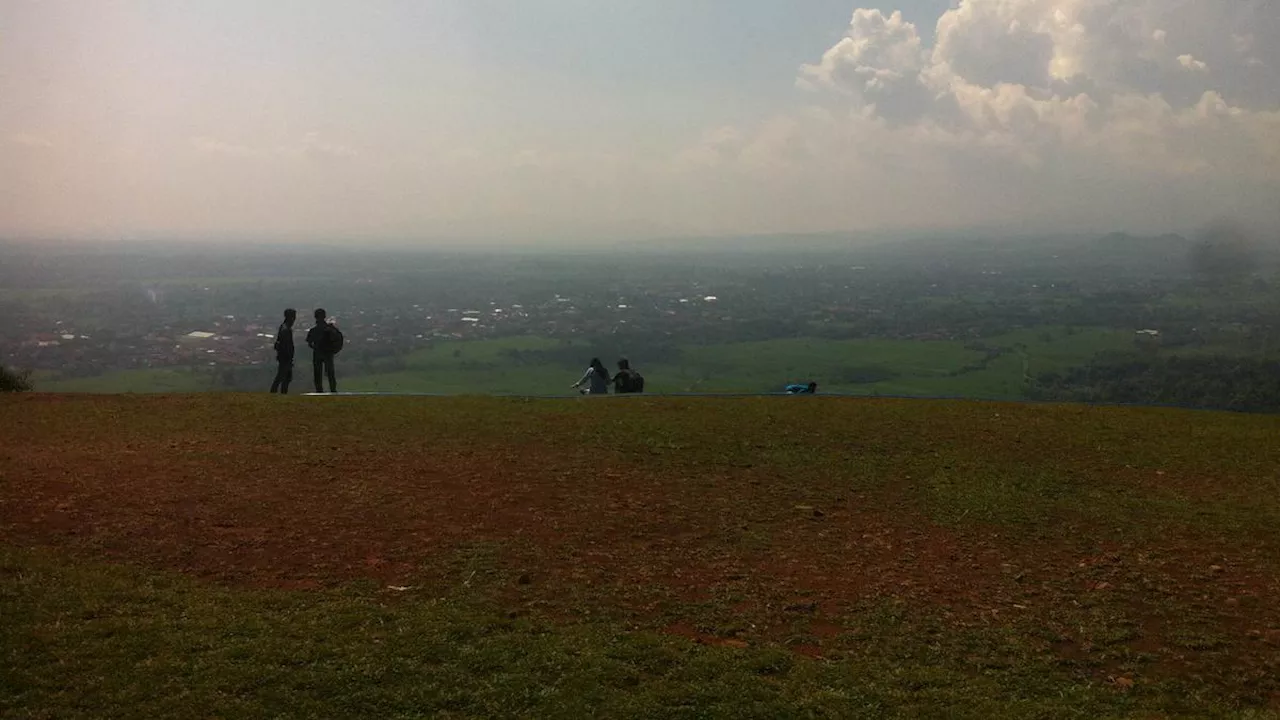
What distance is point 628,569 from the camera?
8453 millimetres

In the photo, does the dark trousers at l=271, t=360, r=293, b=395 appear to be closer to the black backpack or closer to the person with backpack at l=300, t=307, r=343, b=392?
the person with backpack at l=300, t=307, r=343, b=392

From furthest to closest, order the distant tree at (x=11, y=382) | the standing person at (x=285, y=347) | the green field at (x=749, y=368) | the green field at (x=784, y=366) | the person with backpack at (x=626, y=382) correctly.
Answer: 1. the green field at (x=784, y=366)
2. the green field at (x=749, y=368)
3. the person with backpack at (x=626, y=382)
4. the distant tree at (x=11, y=382)
5. the standing person at (x=285, y=347)

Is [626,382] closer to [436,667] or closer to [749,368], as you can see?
[436,667]

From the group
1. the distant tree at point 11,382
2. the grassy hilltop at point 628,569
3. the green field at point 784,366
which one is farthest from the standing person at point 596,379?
the green field at point 784,366

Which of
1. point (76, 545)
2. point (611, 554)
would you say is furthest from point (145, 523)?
point (611, 554)

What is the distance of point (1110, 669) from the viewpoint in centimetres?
A: 675

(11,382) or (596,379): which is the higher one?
(11,382)

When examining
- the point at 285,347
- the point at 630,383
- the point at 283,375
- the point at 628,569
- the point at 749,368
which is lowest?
the point at 749,368

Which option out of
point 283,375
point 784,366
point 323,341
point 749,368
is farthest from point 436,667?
point 784,366

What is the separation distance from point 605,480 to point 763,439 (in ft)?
11.7

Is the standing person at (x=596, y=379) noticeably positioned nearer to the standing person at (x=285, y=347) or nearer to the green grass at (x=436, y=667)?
the standing person at (x=285, y=347)

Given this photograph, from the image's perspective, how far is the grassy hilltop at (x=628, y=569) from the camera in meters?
6.12

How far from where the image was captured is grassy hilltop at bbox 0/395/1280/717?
612cm

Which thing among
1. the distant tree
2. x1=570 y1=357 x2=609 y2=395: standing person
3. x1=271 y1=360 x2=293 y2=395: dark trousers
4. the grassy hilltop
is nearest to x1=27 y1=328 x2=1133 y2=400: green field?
the distant tree
